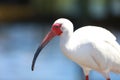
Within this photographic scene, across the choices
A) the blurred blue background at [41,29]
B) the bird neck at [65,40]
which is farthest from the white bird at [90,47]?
the blurred blue background at [41,29]

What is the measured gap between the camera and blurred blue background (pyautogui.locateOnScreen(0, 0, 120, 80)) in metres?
7.14

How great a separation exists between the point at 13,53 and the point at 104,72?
572 centimetres

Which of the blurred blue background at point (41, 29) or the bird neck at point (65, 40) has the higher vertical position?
the bird neck at point (65, 40)

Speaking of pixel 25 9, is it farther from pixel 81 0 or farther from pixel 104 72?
pixel 104 72

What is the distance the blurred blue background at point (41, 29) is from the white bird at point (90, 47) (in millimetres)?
2302

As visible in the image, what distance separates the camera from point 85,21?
12125mm

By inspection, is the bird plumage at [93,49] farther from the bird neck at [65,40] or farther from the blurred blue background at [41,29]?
the blurred blue background at [41,29]

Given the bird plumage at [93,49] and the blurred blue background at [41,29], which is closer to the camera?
the bird plumage at [93,49]

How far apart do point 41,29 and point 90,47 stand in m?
8.73

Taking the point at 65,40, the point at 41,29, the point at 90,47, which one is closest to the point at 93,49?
the point at 90,47

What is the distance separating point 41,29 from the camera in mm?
11617

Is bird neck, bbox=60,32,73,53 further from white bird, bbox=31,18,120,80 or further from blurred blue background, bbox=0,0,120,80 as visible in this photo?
blurred blue background, bbox=0,0,120,80

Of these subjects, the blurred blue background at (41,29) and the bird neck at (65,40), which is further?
the blurred blue background at (41,29)

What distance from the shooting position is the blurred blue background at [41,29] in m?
7.14
